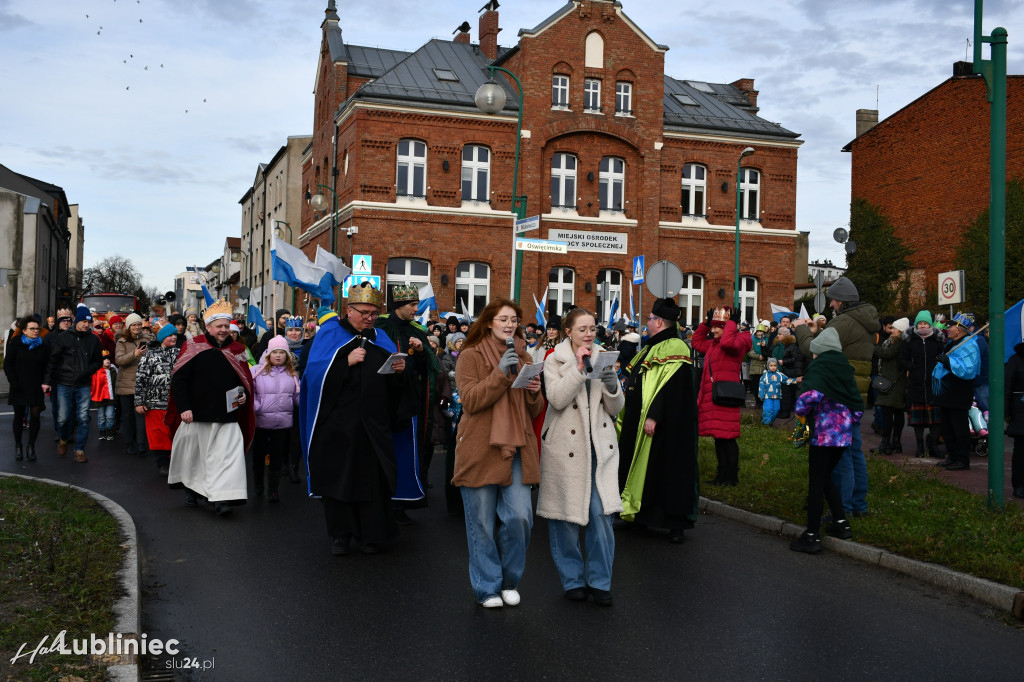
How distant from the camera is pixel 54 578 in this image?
20.5 ft

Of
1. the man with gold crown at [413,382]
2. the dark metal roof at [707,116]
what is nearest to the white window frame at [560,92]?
the dark metal roof at [707,116]

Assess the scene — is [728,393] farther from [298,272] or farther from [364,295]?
[298,272]

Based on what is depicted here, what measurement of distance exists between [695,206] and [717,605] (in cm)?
3514

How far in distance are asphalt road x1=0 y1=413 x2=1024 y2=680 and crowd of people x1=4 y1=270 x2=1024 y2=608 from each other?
0.35m

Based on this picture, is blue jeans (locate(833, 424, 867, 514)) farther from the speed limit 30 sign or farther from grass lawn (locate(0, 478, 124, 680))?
the speed limit 30 sign

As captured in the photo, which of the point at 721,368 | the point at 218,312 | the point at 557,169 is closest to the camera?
the point at 218,312

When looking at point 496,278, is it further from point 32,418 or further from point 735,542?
point 735,542

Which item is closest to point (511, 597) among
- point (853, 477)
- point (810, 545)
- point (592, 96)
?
point (810, 545)

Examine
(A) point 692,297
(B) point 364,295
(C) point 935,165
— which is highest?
(C) point 935,165

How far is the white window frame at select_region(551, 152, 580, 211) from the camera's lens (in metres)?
38.2

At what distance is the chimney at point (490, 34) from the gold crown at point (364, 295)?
35.9 m

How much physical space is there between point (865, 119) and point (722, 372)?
152 ft

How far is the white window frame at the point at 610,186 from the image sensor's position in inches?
1529

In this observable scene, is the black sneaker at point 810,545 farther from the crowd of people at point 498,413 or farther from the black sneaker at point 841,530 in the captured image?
the black sneaker at point 841,530
